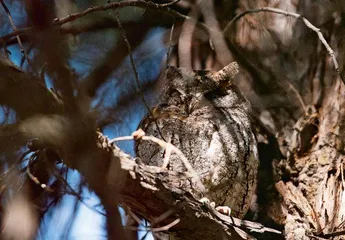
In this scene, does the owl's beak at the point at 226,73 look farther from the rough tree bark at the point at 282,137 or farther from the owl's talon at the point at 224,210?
the owl's talon at the point at 224,210

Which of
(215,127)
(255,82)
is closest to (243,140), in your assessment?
(215,127)

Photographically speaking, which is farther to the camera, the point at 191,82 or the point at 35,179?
the point at 191,82

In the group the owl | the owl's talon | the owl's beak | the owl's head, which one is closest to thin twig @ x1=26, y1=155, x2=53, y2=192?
the owl

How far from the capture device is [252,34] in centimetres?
351

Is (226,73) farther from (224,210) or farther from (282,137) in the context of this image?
(224,210)

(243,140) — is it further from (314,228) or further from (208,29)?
(208,29)

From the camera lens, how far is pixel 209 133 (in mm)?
2568

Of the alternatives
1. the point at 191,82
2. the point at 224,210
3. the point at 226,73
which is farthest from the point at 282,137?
the point at 224,210

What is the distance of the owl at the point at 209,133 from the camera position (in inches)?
98.3

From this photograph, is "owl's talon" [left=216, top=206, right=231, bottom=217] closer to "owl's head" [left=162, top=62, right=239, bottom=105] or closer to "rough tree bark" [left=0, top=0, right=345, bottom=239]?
"rough tree bark" [left=0, top=0, right=345, bottom=239]

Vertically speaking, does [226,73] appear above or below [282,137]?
above

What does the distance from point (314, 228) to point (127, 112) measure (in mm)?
1355

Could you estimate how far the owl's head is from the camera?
2.78 m

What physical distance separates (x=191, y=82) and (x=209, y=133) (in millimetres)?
364
